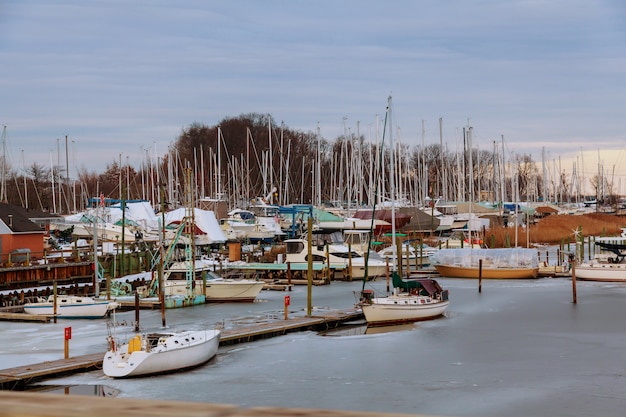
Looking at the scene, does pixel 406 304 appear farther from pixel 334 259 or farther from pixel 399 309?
pixel 334 259

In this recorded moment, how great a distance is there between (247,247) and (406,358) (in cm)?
5139

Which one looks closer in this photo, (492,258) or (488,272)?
(488,272)

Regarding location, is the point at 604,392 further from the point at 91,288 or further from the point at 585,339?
the point at 91,288

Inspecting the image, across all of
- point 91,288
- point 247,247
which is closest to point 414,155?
point 247,247

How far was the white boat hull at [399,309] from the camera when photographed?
135 ft

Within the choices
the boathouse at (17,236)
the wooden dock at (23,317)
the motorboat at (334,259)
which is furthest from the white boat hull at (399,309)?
the boathouse at (17,236)

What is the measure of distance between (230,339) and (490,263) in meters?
36.5

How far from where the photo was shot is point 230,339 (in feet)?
115

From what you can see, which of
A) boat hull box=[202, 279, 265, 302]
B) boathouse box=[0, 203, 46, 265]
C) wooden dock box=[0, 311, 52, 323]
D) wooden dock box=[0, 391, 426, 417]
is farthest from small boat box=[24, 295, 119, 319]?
wooden dock box=[0, 391, 426, 417]

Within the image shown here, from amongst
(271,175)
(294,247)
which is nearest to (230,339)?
(294,247)

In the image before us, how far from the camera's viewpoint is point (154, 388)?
1036 inches

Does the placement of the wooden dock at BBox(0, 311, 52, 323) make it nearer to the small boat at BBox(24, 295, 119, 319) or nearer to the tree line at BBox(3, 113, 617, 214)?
the small boat at BBox(24, 295, 119, 319)

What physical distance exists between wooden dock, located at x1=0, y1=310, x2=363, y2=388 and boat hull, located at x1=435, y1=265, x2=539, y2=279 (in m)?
24.8

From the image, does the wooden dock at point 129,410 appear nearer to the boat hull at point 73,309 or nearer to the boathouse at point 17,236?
the boat hull at point 73,309
